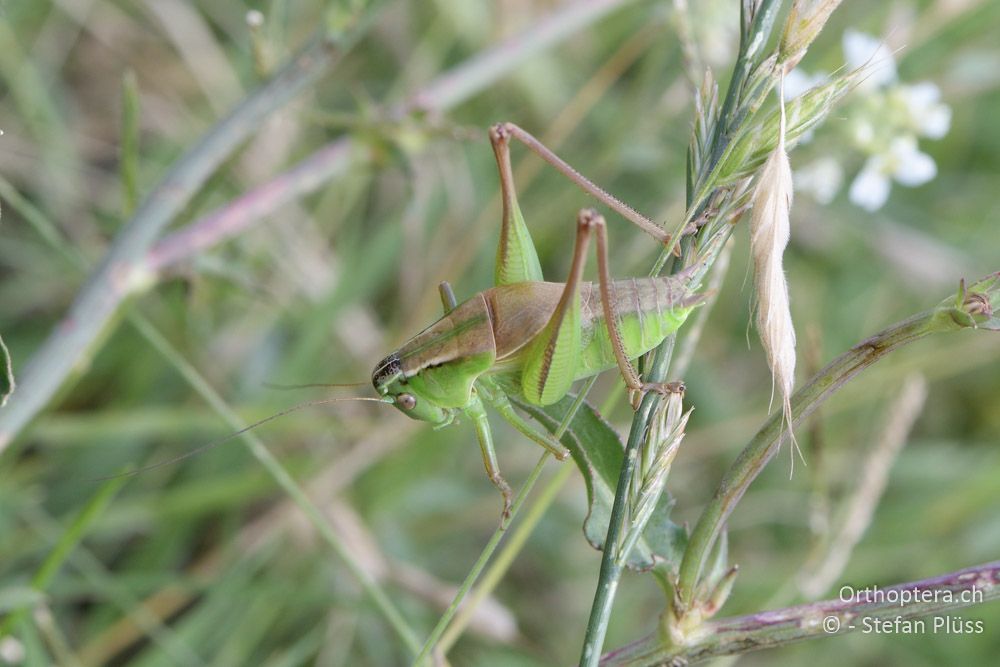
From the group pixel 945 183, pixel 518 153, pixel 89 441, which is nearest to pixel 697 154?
pixel 518 153

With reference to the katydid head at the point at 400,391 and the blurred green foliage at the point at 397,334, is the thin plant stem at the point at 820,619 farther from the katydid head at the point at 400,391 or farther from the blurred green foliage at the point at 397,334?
the blurred green foliage at the point at 397,334

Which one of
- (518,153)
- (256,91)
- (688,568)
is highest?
(518,153)

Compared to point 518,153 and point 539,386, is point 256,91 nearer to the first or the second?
point 539,386

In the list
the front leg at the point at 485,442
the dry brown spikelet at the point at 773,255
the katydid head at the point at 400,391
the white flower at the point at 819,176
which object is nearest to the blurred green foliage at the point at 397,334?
the white flower at the point at 819,176

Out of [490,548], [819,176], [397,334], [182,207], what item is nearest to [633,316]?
[490,548]

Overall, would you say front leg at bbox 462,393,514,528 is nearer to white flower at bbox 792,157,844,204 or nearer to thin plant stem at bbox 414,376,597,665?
thin plant stem at bbox 414,376,597,665

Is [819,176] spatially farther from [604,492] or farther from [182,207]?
[182,207]

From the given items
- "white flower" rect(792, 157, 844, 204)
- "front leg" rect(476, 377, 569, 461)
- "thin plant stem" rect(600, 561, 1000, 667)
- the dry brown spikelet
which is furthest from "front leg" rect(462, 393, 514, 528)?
"white flower" rect(792, 157, 844, 204)
